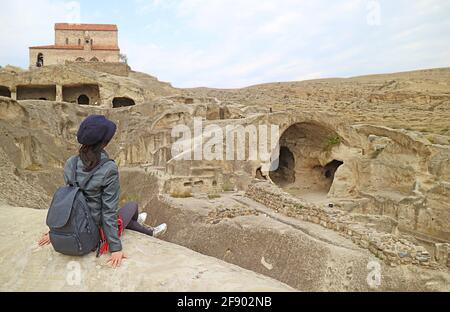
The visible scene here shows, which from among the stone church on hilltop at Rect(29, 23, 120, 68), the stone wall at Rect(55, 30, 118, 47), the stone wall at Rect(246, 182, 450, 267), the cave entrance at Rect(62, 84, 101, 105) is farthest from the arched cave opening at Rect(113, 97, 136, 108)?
the stone wall at Rect(246, 182, 450, 267)

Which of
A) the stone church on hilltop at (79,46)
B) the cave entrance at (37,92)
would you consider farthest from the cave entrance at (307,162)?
the stone church on hilltop at (79,46)

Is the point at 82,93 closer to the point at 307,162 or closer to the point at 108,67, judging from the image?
the point at 108,67

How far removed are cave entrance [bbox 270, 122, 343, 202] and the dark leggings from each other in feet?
44.8

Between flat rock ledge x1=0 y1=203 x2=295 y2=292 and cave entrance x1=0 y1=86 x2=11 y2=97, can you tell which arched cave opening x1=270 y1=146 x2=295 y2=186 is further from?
cave entrance x1=0 y1=86 x2=11 y2=97

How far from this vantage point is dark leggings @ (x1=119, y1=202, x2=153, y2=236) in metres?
3.29

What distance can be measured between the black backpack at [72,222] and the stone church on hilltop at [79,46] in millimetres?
29447

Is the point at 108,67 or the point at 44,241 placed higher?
the point at 108,67

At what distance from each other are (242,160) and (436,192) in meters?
7.30

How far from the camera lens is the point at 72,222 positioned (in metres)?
2.52

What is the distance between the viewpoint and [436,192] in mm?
12734

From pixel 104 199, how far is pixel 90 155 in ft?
1.21

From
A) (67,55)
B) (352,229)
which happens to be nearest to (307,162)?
(352,229)

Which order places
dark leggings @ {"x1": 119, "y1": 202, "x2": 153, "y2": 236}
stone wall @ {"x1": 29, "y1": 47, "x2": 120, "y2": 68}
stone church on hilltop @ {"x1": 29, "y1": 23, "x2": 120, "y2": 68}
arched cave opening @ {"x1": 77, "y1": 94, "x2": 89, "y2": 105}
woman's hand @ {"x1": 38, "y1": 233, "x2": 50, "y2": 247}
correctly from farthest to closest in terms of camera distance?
stone church on hilltop @ {"x1": 29, "y1": 23, "x2": 120, "y2": 68}
stone wall @ {"x1": 29, "y1": 47, "x2": 120, "y2": 68}
arched cave opening @ {"x1": 77, "y1": 94, "x2": 89, "y2": 105}
dark leggings @ {"x1": 119, "y1": 202, "x2": 153, "y2": 236}
woman's hand @ {"x1": 38, "y1": 233, "x2": 50, "y2": 247}

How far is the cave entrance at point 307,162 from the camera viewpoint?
16.6 m
